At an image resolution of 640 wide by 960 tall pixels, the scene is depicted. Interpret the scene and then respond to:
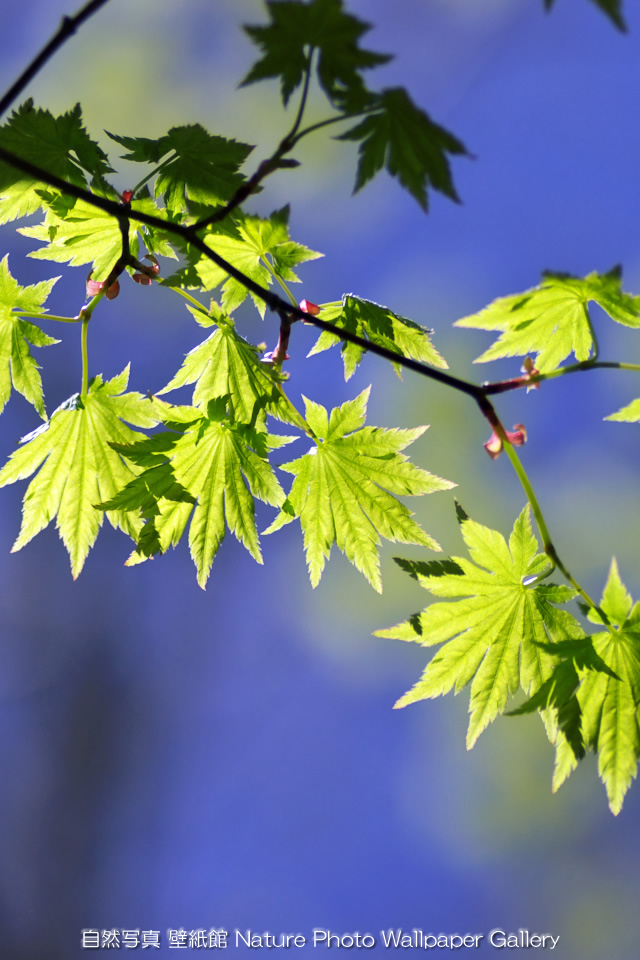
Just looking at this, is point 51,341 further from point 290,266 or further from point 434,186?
point 434,186

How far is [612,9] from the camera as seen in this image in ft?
3.27

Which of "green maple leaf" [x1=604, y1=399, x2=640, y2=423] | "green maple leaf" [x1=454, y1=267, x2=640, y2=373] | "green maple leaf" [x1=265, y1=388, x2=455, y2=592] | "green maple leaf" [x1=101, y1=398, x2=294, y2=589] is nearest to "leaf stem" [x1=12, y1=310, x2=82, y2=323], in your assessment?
"green maple leaf" [x1=101, y1=398, x2=294, y2=589]

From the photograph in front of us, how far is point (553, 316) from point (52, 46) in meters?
1.14

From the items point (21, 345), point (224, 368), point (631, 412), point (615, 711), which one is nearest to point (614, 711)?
point (615, 711)

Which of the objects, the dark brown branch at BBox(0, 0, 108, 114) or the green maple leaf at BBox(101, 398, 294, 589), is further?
the green maple leaf at BBox(101, 398, 294, 589)

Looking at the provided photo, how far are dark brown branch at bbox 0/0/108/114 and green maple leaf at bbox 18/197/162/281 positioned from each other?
0.72 metres

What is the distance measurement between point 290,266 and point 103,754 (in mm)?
11219

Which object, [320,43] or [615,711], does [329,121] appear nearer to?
[320,43]

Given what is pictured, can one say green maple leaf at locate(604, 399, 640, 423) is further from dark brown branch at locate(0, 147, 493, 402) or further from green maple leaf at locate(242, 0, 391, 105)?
green maple leaf at locate(242, 0, 391, 105)

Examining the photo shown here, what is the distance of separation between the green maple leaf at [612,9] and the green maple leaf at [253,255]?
758 mm

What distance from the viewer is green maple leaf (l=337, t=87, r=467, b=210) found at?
1179mm

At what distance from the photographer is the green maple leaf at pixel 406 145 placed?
1.18 metres

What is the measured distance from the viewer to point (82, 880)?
10.7 metres

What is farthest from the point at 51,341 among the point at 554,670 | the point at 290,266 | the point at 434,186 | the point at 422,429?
the point at 554,670
